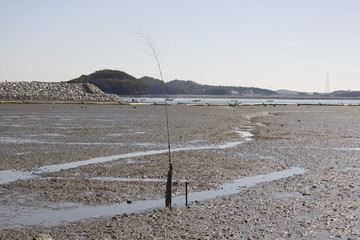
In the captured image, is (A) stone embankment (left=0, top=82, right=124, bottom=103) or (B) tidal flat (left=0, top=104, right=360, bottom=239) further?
(A) stone embankment (left=0, top=82, right=124, bottom=103)

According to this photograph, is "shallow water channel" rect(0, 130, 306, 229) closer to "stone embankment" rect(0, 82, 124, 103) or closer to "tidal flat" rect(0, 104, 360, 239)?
"tidal flat" rect(0, 104, 360, 239)

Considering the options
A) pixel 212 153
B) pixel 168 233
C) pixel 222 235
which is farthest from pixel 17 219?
pixel 212 153

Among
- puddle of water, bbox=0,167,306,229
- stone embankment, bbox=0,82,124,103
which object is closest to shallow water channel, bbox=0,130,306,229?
puddle of water, bbox=0,167,306,229

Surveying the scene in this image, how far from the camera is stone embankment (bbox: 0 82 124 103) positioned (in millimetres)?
105769

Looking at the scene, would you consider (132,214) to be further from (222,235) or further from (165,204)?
(222,235)

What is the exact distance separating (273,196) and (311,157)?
8011 millimetres

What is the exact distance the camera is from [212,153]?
20.3m

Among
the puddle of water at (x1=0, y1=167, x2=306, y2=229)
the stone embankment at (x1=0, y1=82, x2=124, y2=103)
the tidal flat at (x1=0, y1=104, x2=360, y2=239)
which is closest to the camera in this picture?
the tidal flat at (x1=0, y1=104, x2=360, y2=239)

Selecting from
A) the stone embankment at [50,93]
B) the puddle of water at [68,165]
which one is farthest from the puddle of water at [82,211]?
the stone embankment at [50,93]

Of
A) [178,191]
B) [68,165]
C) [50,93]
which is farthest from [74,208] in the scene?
[50,93]

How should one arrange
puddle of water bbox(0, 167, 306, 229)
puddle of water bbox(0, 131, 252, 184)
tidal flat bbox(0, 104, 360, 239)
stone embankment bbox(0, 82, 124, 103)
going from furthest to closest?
stone embankment bbox(0, 82, 124, 103) → puddle of water bbox(0, 131, 252, 184) → puddle of water bbox(0, 167, 306, 229) → tidal flat bbox(0, 104, 360, 239)

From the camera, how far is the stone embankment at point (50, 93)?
347 ft

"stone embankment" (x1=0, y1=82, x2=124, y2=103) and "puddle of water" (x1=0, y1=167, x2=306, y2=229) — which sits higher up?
"stone embankment" (x1=0, y1=82, x2=124, y2=103)

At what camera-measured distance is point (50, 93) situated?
113 m
